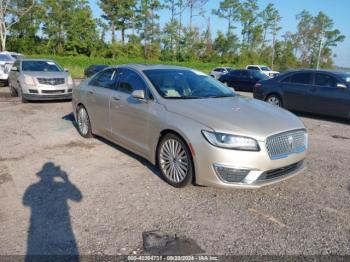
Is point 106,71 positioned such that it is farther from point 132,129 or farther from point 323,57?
point 323,57

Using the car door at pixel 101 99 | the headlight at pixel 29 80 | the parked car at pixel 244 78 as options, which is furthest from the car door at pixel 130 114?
the parked car at pixel 244 78

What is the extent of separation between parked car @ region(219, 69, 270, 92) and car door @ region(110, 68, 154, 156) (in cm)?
1521

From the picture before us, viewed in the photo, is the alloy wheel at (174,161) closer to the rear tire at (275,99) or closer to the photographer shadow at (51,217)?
the photographer shadow at (51,217)

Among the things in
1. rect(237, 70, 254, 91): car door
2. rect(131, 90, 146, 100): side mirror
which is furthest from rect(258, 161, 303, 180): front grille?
rect(237, 70, 254, 91): car door

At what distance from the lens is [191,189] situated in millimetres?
4355

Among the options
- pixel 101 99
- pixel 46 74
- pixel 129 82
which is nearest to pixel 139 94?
pixel 129 82

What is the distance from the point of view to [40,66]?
12.5 metres

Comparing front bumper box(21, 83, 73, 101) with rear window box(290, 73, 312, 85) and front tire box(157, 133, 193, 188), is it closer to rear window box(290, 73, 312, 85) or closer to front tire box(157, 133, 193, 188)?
rear window box(290, 73, 312, 85)

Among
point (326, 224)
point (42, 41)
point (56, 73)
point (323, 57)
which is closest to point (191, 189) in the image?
point (326, 224)

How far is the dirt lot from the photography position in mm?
3178

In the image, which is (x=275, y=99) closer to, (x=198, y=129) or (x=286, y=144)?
(x=286, y=144)

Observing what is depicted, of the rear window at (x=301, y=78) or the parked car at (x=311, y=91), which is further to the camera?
the rear window at (x=301, y=78)

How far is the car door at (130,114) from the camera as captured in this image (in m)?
4.85

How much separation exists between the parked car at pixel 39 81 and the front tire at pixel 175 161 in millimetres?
8080
